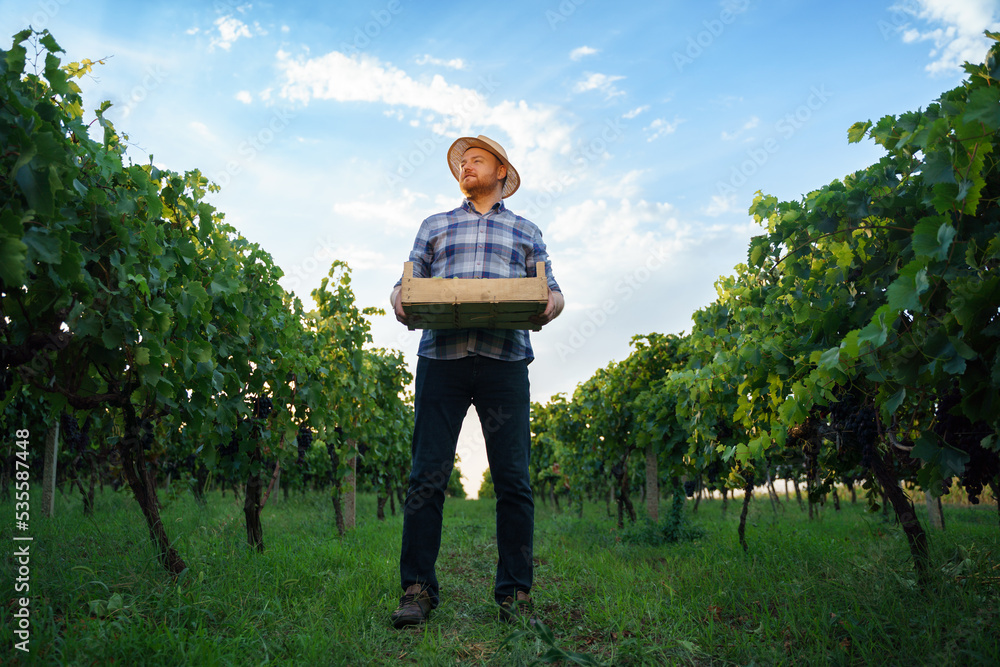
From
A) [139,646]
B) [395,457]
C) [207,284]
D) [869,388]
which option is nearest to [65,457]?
[395,457]

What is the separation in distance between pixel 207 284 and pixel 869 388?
11.1 ft

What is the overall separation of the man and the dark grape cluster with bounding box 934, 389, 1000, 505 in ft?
4.76

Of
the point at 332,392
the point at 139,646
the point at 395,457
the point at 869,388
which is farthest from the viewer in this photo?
the point at 395,457

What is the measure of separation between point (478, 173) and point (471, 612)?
2.12 meters

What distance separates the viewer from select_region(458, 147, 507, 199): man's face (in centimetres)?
286

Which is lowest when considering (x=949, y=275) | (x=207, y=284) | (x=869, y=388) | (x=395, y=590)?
(x=395, y=590)

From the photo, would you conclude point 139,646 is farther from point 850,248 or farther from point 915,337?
point 850,248

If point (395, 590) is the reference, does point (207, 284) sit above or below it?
above

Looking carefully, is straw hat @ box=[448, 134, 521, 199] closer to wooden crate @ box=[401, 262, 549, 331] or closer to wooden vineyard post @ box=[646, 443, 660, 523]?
wooden crate @ box=[401, 262, 549, 331]

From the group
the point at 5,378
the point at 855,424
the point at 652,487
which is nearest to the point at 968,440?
the point at 855,424

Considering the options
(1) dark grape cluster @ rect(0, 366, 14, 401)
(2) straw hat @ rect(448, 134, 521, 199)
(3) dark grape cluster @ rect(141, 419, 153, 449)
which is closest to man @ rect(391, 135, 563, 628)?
(2) straw hat @ rect(448, 134, 521, 199)

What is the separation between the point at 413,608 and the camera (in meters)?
2.49

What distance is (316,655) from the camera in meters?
2.06

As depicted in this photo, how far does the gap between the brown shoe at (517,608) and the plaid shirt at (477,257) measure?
3.46 ft
